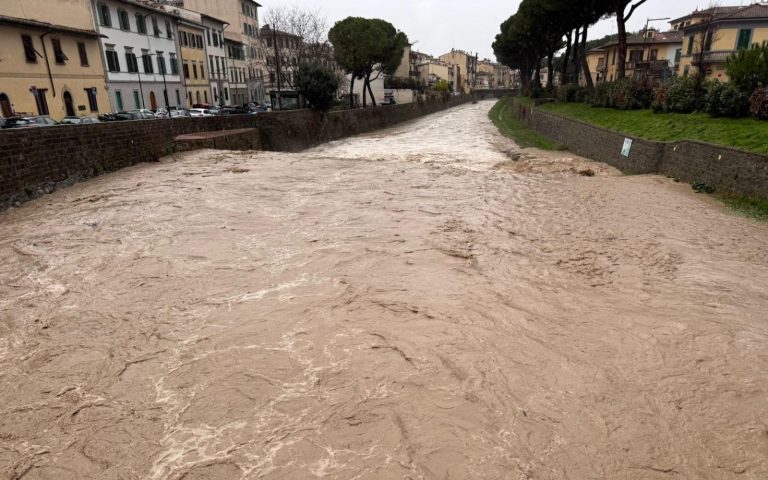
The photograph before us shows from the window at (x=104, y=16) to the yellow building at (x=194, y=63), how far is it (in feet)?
34.1

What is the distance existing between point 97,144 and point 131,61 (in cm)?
2875

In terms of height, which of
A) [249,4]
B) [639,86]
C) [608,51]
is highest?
[249,4]

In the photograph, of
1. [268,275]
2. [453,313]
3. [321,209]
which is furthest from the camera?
[321,209]

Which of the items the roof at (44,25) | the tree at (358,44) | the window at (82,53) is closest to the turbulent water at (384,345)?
the roof at (44,25)

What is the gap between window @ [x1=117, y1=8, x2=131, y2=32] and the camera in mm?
38438

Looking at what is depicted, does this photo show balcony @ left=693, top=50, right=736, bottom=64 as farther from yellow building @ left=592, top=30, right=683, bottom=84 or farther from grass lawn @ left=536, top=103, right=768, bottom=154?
grass lawn @ left=536, top=103, right=768, bottom=154

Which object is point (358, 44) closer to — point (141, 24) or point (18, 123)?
point (141, 24)

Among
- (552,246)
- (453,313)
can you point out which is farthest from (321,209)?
(453,313)

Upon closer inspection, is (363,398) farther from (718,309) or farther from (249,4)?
(249,4)

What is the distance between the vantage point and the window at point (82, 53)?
1348 inches

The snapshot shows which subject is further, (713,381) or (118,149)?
(118,149)

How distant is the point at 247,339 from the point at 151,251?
420cm

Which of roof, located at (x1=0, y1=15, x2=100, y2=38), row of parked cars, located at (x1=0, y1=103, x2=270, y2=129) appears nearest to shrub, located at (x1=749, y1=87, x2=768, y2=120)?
row of parked cars, located at (x1=0, y1=103, x2=270, y2=129)

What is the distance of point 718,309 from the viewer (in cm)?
647
